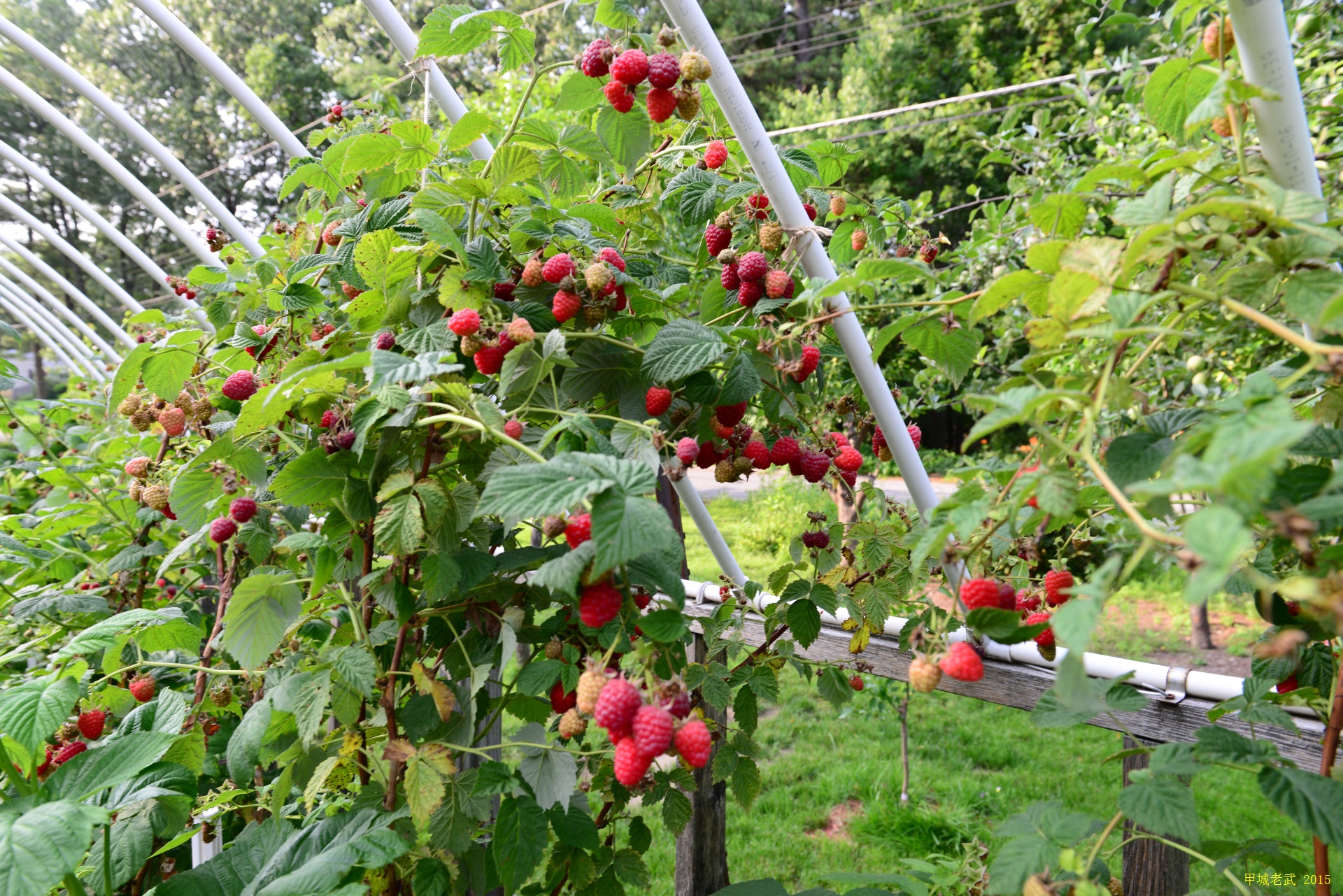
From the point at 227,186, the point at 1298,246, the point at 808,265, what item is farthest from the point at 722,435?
the point at 227,186

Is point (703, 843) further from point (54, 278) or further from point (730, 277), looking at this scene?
point (54, 278)

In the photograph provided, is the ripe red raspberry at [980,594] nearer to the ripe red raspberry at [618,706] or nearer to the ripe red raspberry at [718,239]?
the ripe red raspberry at [618,706]

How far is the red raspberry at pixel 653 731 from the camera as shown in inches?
24.5

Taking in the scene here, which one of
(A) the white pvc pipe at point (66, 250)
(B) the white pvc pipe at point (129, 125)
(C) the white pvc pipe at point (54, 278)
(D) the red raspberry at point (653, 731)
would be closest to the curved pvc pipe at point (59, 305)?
(C) the white pvc pipe at point (54, 278)

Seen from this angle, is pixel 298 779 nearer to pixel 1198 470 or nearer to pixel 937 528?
pixel 937 528

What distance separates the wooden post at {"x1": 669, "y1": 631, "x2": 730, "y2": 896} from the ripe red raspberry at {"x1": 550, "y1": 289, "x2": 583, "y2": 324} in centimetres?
109

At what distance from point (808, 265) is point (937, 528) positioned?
59 cm

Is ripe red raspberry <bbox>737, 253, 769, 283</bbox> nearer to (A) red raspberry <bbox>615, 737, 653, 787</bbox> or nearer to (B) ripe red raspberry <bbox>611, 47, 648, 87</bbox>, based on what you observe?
(B) ripe red raspberry <bbox>611, 47, 648, 87</bbox>

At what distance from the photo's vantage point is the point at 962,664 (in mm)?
623

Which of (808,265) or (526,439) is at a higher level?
(808,265)

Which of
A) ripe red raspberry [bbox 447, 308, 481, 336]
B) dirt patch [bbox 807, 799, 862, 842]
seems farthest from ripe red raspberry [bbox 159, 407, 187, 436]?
dirt patch [bbox 807, 799, 862, 842]

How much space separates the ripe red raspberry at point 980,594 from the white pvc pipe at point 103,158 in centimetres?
255

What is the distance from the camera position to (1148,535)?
1.50 feet

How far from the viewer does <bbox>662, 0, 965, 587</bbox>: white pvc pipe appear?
95 cm
